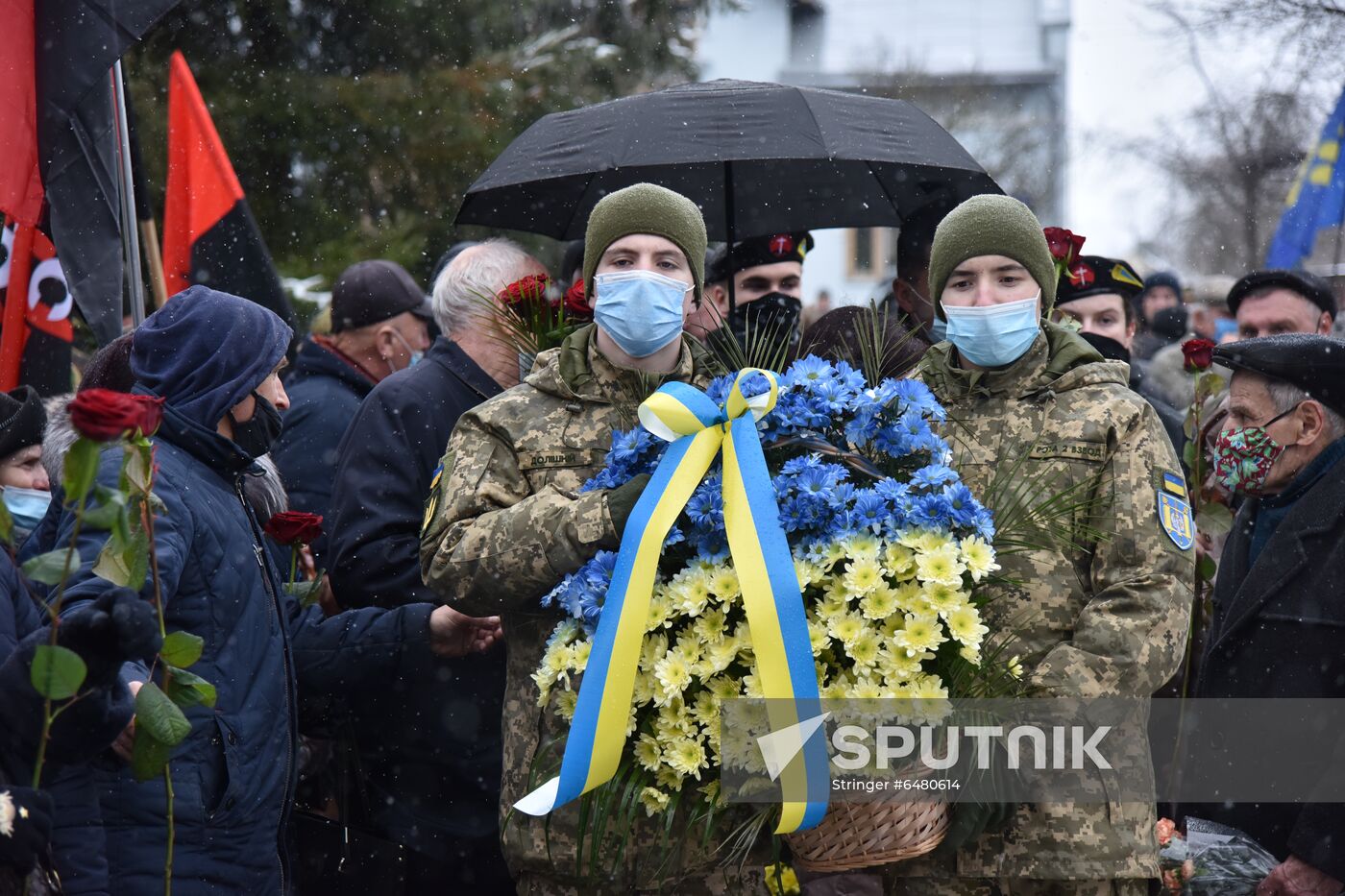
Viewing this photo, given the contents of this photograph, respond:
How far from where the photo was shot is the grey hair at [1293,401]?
431cm

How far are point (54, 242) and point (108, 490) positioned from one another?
2.56 metres

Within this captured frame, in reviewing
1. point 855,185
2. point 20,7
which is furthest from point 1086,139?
point 20,7

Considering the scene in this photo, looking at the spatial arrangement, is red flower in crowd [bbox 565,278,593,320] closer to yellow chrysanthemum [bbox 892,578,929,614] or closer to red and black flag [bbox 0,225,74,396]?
yellow chrysanthemum [bbox 892,578,929,614]

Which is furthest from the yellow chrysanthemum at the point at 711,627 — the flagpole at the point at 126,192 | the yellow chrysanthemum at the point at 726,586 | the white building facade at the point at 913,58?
the white building facade at the point at 913,58

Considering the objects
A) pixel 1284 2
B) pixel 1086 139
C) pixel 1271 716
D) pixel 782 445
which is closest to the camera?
pixel 782 445

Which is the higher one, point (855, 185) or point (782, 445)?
point (855, 185)

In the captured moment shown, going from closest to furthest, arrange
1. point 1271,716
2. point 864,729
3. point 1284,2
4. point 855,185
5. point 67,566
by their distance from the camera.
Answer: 1. point 67,566
2. point 864,729
3. point 1271,716
4. point 855,185
5. point 1284,2

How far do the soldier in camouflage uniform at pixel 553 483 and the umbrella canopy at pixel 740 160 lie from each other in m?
0.84

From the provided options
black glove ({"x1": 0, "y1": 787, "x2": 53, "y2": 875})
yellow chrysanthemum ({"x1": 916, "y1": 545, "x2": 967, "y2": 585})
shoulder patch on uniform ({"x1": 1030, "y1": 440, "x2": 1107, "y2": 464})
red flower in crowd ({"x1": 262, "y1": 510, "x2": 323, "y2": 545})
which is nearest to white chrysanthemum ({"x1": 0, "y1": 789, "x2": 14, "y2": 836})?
black glove ({"x1": 0, "y1": 787, "x2": 53, "y2": 875})

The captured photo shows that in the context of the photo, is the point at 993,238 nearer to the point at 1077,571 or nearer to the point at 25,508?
the point at 1077,571

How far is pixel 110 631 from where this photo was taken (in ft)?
8.49

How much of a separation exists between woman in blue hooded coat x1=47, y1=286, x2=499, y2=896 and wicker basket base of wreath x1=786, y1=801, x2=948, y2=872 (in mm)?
1324

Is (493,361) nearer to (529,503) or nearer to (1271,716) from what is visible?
(529,503)

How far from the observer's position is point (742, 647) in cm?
302
